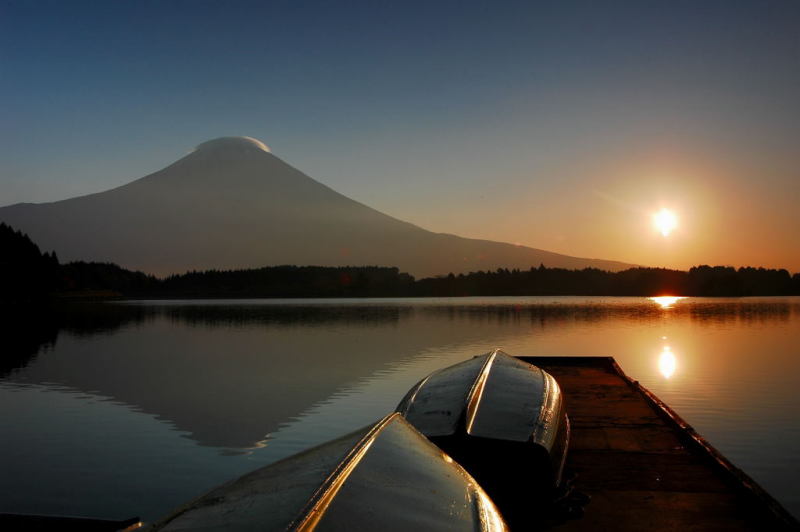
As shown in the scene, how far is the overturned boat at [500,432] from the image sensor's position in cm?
735

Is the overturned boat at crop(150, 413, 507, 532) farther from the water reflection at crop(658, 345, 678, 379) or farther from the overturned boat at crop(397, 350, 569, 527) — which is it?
the water reflection at crop(658, 345, 678, 379)

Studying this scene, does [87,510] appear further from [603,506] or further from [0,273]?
[0,273]

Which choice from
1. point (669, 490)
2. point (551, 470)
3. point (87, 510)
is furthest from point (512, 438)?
point (87, 510)

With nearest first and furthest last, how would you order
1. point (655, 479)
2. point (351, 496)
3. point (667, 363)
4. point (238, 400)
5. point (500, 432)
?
point (351, 496), point (500, 432), point (655, 479), point (238, 400), point (667, 363)

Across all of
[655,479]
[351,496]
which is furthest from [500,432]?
[351,496]

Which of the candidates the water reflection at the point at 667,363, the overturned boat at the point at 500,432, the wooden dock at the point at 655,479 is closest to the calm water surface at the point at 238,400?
the water reflection at the point at 667,363

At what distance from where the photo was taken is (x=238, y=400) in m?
21.4

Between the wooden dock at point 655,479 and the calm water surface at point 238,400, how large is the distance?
75.5 inches

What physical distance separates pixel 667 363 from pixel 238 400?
21239 mm

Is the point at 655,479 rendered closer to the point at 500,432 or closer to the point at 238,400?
the point at 500,432

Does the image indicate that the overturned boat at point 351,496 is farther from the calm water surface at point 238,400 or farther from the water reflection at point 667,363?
the water reflection at point 667,363

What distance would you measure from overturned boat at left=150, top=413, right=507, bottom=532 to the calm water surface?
6.65m

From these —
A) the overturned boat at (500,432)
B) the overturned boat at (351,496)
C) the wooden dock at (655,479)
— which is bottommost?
the wooden dock at (655,479)

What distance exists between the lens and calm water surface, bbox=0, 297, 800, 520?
39.7 feet
